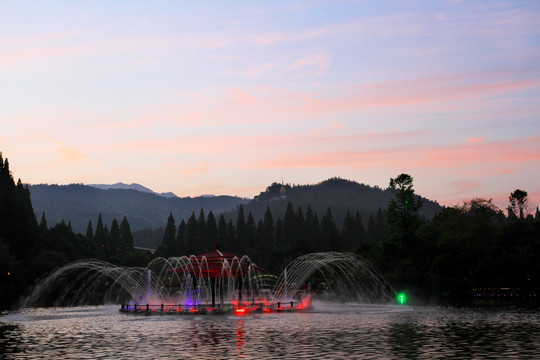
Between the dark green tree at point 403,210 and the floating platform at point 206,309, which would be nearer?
the floating platform at point 206,309

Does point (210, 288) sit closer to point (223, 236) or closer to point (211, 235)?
point (211, 235)

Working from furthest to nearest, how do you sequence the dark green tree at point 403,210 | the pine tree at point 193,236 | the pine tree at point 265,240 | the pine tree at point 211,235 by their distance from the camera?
the pine tree at point 193,236
the pine tree at point 265,240
the pine tree at point 211,235
the dark green tree at point 403,210

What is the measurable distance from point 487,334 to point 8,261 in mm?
71975

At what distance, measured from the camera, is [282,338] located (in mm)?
35219

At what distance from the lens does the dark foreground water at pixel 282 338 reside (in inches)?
1141

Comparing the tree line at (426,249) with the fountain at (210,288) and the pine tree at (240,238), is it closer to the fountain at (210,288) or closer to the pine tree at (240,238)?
the fountain at (210,288)

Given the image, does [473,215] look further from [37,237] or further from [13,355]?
[13,355]

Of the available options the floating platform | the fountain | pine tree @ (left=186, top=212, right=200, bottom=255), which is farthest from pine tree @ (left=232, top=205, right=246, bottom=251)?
the floating platform

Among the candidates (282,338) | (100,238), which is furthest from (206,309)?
(100,238)

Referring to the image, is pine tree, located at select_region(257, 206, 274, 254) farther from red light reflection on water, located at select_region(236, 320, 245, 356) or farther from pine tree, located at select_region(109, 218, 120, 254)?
red light reflection on water, located at select_region(236, 320, 245, 356)

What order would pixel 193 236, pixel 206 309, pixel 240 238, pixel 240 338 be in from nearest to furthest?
pixel 240 338, pixel 206 309, pixel 240 238, pixel 193 236

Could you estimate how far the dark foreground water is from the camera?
28984mm

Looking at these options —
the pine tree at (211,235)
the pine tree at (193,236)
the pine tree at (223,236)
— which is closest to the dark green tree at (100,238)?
the pine tree at (193,236)

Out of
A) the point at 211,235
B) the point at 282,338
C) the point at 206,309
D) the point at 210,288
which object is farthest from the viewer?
the point at 211,235
